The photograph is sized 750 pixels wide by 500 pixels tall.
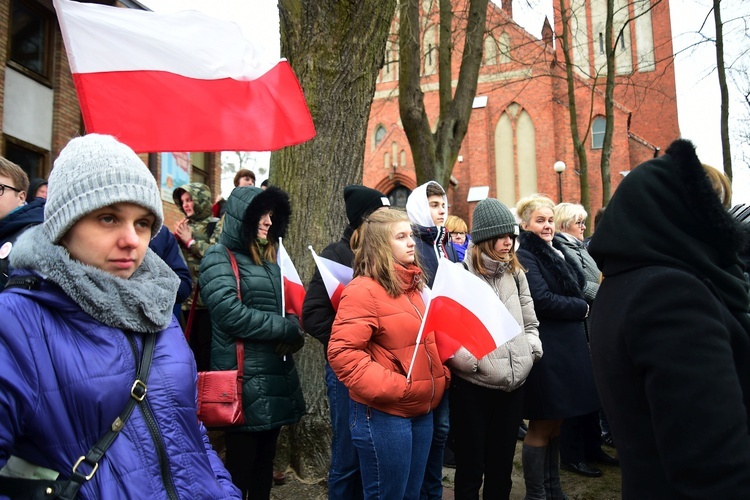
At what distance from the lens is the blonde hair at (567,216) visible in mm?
5301

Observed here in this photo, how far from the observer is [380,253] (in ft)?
9.95

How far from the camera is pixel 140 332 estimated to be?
1.58 meters

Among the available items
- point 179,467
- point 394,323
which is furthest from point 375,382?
point 179,467

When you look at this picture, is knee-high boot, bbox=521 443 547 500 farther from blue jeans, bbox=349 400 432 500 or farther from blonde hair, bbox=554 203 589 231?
blonde hair, bbox=554 203 589 231

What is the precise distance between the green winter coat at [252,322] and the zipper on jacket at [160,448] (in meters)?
1.75

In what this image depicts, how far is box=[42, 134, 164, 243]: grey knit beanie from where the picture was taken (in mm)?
1506

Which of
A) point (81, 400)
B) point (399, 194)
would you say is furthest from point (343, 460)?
point (399, 194)

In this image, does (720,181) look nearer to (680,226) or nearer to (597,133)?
(680,226)

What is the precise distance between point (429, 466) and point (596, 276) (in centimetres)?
247

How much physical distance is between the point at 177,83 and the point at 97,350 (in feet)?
7.33

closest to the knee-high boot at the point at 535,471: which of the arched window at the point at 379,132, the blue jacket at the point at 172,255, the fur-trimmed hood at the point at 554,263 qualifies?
the fur-trimmed hood at the point at 554,263

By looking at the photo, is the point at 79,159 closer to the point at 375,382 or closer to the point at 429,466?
the point at 375,382

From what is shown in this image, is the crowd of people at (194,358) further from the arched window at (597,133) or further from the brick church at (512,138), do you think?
the arched window at (597,133)

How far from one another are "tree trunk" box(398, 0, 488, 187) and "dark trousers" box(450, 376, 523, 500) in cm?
583
